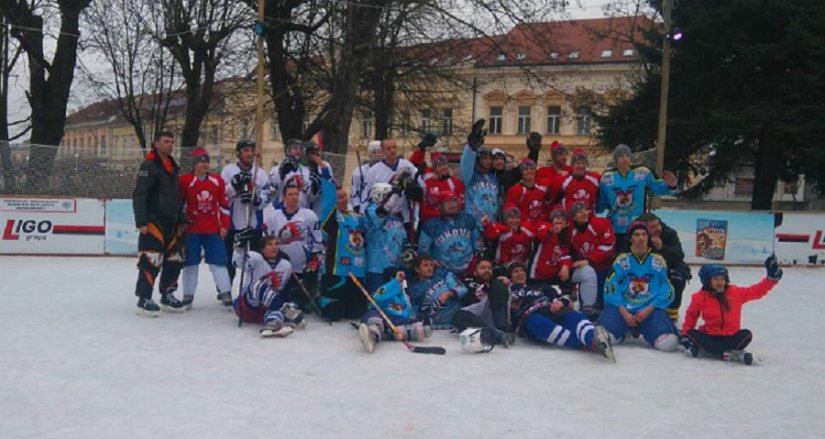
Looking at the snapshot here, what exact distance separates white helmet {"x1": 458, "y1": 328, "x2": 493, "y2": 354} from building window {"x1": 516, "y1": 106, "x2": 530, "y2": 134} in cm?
3979

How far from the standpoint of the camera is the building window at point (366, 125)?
2242cm

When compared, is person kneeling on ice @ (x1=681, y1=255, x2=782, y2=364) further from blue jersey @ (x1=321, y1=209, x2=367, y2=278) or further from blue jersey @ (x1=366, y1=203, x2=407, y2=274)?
blue jersey @ (x1=321, y1=209, x2=367, y2=278)

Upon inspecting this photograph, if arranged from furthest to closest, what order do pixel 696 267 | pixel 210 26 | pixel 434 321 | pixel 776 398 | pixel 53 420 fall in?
pixel 210 26
pixel 696 267
pixel 434 321
pixel 776 398
pixel 53 420

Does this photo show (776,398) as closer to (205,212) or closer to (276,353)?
(276,353)

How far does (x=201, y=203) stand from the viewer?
7.15 m

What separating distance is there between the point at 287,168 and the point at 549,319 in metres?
3.12

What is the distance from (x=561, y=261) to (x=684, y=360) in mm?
1506

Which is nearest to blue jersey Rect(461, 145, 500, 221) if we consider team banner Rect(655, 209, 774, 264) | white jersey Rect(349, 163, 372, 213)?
white jersey Rect(349, 163, 372, 213)

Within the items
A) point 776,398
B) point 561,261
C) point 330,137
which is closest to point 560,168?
point 561,261

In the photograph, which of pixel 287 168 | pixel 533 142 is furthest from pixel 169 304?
pixel 533 142

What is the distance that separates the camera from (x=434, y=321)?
6.70m

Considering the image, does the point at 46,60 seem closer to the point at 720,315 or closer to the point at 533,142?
the point at 533,142

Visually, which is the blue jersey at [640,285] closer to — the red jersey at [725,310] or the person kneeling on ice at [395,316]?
the red jersey at [725,310]

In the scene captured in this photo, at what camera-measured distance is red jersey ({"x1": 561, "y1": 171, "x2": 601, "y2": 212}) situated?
732cm
